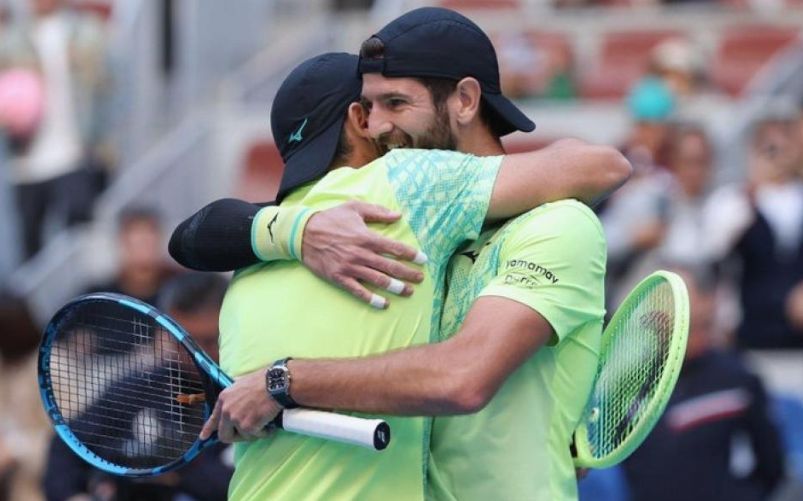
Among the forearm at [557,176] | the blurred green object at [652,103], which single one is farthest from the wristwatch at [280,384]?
the blurred green object at [652,103]

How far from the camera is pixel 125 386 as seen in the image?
13.9ft

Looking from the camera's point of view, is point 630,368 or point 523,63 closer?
point 630,368

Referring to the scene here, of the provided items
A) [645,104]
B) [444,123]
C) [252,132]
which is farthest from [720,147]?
[444,123]

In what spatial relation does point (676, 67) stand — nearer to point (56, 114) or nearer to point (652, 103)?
point (652, 103)

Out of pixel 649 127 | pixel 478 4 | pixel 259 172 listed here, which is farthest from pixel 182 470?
pixel 478 4

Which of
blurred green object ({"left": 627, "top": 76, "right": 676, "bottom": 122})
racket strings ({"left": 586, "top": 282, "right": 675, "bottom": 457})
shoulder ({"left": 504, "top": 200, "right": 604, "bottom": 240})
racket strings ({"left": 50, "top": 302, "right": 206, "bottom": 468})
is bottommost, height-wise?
blurred green object ({"left": 627, "top": 76, "right": 676, "bottom": 122})

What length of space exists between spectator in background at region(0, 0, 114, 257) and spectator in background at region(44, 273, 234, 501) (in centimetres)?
490

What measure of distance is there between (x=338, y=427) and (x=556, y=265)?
58cm

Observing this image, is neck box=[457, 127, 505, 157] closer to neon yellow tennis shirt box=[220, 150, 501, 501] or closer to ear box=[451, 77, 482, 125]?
ear box=[451, 77, 482, 125]

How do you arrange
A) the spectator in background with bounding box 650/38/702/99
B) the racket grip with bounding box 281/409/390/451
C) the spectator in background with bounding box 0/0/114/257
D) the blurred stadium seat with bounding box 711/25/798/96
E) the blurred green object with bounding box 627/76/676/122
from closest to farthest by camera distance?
the racket grip with bounding box 281/409/390/451 → the blurred green object with bounding box 627/76/676/122 → the spectator in background with bounding box 650/38/702/99 → the spectator in background with bounding box 0/0/114/257 → the blurred stadium seat with bounding box 711/25/798/96

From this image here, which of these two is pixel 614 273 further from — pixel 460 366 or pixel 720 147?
pixel 460 366

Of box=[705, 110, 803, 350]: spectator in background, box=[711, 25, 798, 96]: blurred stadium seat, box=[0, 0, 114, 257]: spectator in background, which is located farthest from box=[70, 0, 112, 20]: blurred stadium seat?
box=[705, 110, 803, 350]: spectator in background

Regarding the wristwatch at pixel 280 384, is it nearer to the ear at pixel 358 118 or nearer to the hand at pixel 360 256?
the hand at pixel 360 256

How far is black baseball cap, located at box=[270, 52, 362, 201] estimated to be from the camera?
161 inches
